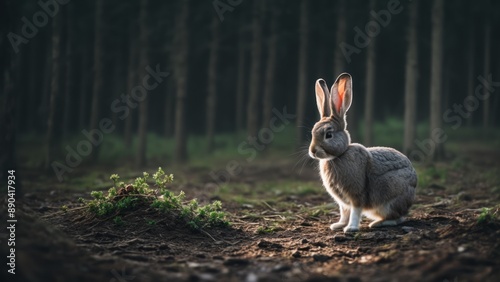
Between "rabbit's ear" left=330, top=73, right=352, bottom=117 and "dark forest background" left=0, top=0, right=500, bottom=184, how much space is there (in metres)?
7.58

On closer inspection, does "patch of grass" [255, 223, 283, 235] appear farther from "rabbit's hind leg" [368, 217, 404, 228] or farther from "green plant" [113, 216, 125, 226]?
"green plant" [113, 216, 125, 226]

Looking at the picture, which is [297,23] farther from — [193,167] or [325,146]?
[325,146]

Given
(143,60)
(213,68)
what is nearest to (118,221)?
(143,60)

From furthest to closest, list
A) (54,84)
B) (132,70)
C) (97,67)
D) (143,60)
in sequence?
(132,70) → (97,67) → (143,60) → (54,84)

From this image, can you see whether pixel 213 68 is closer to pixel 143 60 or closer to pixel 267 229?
pixel 143 60

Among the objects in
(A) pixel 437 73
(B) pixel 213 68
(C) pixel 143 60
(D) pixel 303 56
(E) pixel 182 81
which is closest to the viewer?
(A) pixel 437 73

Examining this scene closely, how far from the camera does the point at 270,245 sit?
18.6 ft

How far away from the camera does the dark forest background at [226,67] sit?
16031mm

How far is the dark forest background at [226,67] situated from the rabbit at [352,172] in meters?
7.52

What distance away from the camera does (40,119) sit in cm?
2942

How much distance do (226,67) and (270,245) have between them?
27.7m

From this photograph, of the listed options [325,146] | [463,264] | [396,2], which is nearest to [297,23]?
[396,2]

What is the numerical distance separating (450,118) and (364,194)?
25.3 meters

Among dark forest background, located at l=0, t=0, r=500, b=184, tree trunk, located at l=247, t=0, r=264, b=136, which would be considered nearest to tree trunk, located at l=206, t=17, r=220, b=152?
dark forest background, located at l=0, t=0, r=500, b=184
